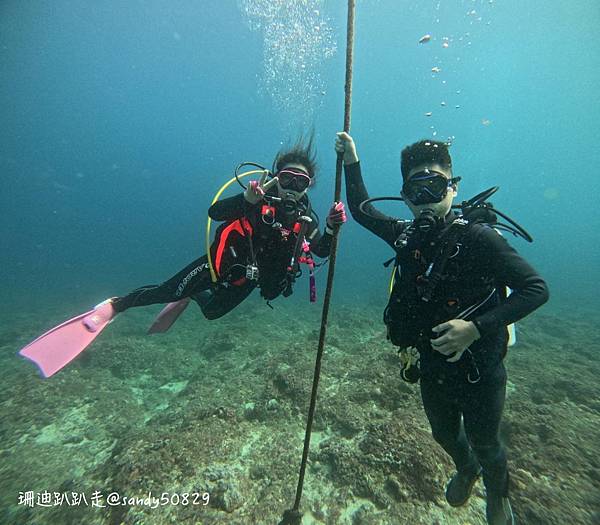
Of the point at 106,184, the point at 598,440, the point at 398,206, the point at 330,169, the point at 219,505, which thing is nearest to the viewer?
the point at 219,505

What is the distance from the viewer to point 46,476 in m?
4.83

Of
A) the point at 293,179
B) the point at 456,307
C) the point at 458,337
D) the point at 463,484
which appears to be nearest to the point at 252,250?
the point at 293,179

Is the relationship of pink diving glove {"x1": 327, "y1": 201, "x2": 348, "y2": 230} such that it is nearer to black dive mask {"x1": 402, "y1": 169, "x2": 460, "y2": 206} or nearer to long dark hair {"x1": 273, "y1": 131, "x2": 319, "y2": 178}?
black dive mask {"x1": 402, "y1": 169, "x2": 460, "y2": 206}

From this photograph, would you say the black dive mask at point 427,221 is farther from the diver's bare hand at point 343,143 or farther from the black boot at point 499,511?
the black boot at point 499,511

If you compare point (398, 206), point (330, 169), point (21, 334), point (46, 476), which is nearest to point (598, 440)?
point (46, 476)

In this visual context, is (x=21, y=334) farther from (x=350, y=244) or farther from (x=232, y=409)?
(x=350, y=244)

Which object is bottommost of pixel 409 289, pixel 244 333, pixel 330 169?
pixel 244 333

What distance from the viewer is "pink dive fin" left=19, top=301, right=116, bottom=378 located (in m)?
4.50

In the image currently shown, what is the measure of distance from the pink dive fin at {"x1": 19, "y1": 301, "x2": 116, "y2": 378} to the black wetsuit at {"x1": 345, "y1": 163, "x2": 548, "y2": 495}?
4.75 metres

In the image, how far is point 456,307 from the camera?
259cm

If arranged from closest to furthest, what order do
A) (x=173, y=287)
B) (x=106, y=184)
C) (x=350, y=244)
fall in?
(x=173, y=287) < (x=350, y=244) < (x=106, y=184)

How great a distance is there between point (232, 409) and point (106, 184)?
666ft

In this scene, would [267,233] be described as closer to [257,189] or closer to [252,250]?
[252,250]

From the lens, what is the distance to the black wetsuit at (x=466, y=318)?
2314 mm
